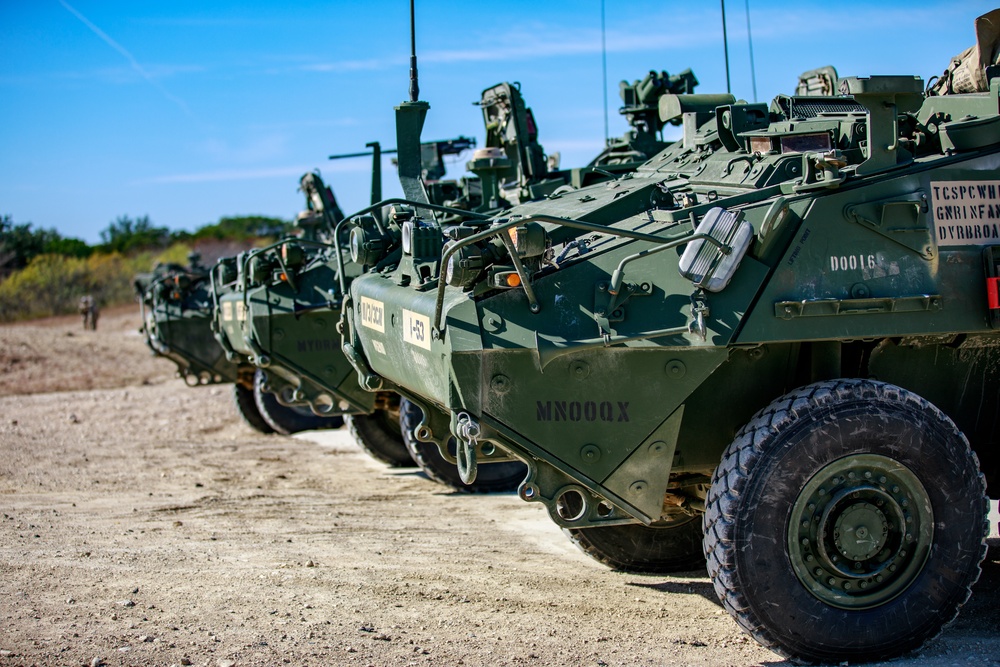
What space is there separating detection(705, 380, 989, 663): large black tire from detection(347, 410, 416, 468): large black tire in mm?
6262

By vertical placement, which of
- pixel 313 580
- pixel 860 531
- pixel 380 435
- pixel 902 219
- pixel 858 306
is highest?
pixel 902 219

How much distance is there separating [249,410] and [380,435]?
3.21m

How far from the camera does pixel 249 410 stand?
13.6 meters

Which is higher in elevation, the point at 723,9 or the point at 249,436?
the point at 723,9

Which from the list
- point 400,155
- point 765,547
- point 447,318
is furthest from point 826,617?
point 400,155

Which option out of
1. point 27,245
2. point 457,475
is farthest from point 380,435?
point 27,245

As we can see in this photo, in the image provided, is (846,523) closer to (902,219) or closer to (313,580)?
(902,219)

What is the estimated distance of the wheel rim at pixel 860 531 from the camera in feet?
15.8

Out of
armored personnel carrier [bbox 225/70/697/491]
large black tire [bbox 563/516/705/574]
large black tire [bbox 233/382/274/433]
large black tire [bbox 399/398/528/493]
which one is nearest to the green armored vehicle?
large black tire [bbox 563/516/705/574]

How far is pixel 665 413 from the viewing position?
5.04 meters

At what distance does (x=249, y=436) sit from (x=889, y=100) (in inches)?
373

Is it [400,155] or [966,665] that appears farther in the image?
[400,155]

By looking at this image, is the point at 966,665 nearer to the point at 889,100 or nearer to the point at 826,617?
the point at 826,617

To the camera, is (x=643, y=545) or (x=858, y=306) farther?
(x=643, y=545)
